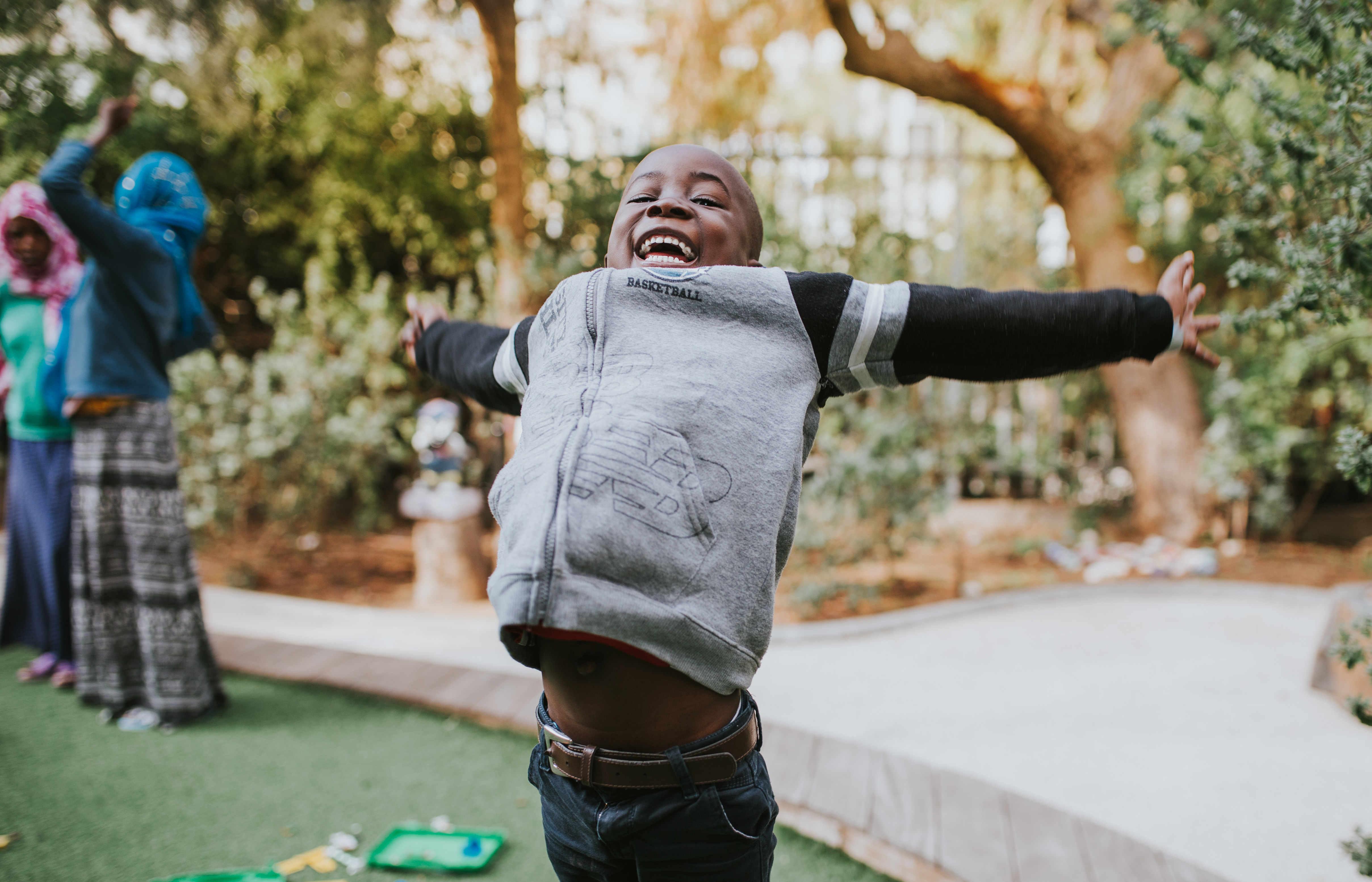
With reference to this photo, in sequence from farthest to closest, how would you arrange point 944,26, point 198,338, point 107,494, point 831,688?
point 944,26 < point 831,688 < point 198,338 < point 107,494

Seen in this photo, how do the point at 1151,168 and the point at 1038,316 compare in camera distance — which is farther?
the point at 1151,168

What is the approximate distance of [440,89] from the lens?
22.9ft

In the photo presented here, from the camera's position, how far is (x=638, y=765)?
1.14 m

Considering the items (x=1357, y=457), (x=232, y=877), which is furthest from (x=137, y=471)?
(x=1357, y=457)

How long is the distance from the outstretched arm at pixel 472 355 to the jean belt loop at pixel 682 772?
2.05ft

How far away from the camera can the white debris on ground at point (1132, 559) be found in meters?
5.66

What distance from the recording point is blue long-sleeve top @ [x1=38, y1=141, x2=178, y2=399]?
2643 mm

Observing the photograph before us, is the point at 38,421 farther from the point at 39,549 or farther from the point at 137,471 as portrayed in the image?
the point at 137,471

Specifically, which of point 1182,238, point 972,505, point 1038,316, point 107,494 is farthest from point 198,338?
point 1182,238

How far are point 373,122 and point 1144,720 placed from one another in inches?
254

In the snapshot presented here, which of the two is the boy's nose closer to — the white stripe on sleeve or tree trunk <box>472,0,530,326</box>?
the white stripe on sleeve

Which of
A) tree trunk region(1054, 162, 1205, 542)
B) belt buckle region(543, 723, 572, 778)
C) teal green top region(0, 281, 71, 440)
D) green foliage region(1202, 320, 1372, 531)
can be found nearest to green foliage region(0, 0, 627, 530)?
teal green top region(0, 281, 71, 440)

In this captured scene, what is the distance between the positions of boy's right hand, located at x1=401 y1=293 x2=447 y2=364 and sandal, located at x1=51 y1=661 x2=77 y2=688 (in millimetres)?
2624

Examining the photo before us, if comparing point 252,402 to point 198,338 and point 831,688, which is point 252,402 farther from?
point 831,688
